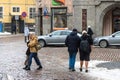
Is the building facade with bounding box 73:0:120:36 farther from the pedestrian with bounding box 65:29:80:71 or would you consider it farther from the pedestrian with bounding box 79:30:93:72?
the pedestrian with bounding box 79:30:93:72

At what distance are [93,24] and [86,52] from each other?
2457cm

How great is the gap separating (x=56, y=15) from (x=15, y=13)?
98.7ft

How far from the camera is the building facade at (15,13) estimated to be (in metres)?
74.6

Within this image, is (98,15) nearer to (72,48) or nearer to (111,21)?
(111,21)

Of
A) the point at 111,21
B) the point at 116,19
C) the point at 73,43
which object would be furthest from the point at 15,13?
the point at 73,43

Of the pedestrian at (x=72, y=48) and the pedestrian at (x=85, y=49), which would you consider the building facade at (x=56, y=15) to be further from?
the pedestrian at (x=85, y=49)

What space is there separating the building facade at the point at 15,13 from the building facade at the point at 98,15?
30.5 metres

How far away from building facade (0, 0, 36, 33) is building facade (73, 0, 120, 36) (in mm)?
30521

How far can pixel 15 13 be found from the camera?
75375 mm

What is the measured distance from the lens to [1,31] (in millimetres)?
74812

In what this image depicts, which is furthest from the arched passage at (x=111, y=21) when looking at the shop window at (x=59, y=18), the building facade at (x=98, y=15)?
the shop window at (x=59, y=18)

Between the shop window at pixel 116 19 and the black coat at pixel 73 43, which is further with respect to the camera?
the shop window at pixel 116 19

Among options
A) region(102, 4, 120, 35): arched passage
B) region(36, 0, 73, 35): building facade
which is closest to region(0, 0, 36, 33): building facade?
region(36, 0, 73, 35): building facade

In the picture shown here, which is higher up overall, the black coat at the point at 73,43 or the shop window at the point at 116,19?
the shop window at the point at 116,19
